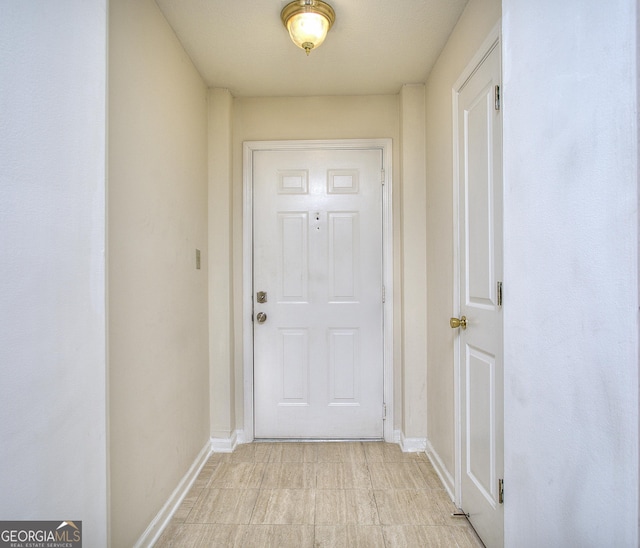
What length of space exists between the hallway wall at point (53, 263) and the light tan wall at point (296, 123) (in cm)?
164

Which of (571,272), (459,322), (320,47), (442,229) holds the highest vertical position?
Answer: (320,47)

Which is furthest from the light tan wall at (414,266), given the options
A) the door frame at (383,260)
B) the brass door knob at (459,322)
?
the brass door knob at (459,322)

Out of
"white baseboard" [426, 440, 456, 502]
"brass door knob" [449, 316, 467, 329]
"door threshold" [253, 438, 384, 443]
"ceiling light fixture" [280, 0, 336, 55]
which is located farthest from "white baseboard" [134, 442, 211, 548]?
"ceiling light fixture" [280, 0, 336, 55]

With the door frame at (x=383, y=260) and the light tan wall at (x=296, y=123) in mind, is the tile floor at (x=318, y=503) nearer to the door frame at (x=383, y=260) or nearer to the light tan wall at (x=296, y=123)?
the door frame at (x=383, y=260)

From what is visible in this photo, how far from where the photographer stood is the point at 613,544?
691mm

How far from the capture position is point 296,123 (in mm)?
2781

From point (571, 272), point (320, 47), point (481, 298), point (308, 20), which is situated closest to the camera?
point (571, 272)

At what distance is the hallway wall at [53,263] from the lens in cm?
80

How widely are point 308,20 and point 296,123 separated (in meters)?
1.00

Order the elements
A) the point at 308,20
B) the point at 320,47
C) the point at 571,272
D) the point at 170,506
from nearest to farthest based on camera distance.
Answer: the point at 571,272, the point at 308,20, the point at 170,506, the point at 320,47

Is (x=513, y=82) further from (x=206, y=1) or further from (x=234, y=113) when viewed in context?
(x=234, y=113)

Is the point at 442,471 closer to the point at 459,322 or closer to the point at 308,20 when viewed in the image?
the point at 459,322

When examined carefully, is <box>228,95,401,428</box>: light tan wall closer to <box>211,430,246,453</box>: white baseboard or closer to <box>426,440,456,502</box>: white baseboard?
<box>211,430,246,453</box>: white baseboard

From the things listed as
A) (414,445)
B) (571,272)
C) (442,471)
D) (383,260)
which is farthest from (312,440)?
(571,272)
